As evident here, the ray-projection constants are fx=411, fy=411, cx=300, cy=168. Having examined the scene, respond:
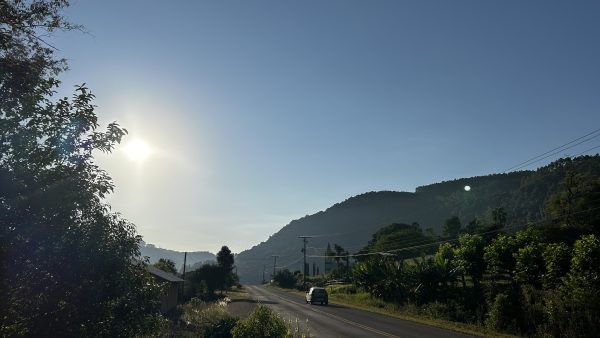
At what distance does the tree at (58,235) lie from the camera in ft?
15.0

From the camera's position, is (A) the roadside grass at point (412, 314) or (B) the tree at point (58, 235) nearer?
(B) the tree at point (58, 235)

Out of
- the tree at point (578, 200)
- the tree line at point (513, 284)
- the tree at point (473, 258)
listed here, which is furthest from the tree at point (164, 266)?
the tree at point (578, 200)

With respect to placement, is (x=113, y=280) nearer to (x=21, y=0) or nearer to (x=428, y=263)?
(x=21, y=0)

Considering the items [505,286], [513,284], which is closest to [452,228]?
[505,286]

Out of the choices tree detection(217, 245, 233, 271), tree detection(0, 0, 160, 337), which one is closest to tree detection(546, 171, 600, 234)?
tree detection(217, 245, 233, 271)

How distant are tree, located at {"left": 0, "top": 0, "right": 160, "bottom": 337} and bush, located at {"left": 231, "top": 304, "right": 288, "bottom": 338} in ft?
12.1

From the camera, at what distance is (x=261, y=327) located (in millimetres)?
9789

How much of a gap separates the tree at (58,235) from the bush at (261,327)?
3.69m

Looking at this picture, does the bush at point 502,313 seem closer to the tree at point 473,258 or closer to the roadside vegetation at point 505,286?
the roadside vegetation at point 505,286

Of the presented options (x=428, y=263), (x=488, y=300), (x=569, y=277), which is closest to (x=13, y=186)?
(x=569, y=277)

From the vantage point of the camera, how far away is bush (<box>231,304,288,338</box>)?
958 cm

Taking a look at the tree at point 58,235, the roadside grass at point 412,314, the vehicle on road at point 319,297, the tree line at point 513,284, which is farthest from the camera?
the vehicle on road at point 319,297

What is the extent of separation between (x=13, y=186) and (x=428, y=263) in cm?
3393

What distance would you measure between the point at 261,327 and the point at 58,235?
19.9ft
